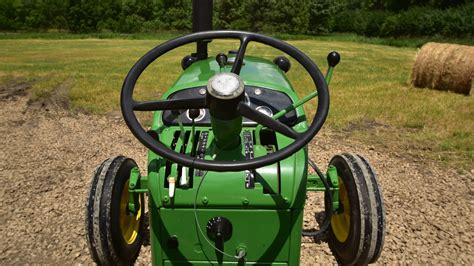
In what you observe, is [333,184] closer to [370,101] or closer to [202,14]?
[202,14]

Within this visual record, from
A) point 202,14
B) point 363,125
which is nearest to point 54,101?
point 202,14

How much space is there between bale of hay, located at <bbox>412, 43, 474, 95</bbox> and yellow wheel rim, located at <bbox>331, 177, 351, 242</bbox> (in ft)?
26.0

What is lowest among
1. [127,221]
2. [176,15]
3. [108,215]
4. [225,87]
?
[127,221]

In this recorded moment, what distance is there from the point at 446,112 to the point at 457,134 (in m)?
1.50

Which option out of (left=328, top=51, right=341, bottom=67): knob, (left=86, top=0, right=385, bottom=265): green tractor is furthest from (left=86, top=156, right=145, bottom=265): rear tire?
(left=328, top=51, right=341, bottom=67): knob

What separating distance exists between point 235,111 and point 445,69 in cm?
971

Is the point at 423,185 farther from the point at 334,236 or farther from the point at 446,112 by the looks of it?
the point at 446,112

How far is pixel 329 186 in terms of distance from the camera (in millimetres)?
3020

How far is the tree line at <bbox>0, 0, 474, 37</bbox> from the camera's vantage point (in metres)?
44.3

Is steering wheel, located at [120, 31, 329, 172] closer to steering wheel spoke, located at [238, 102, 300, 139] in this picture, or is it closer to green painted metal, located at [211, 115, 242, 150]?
steering wheel spoke, located at [238, 102, 300, 139]

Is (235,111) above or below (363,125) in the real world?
above

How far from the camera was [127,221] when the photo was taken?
3.14 meters

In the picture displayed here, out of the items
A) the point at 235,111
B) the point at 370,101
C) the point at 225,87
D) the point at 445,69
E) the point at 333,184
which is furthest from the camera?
the point at 445,69

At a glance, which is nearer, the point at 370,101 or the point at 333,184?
the point at 333,184
